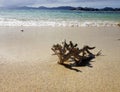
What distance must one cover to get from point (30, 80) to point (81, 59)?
6.46 ft

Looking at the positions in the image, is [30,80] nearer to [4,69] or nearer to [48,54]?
[4,69]

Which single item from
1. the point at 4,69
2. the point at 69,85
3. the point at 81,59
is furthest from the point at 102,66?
the point at 4,69

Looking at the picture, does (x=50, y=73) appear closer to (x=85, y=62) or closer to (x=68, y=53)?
(x=68, y=53)

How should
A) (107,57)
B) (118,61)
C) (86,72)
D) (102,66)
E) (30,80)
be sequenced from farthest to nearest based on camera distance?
1. (107,57)
2. (118,61)
3. (102,66)
4. (86,72)
5. (30,80)

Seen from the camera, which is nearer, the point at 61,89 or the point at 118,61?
the point at 61,89

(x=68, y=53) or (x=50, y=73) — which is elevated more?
(x=68, y=53)

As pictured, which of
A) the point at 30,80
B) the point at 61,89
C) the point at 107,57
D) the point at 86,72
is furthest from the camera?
the point at 107,57

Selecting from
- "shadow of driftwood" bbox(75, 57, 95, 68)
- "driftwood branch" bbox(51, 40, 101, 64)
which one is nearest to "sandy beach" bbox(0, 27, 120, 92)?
"shadow of driftwood" bbox(75, 57, 95, 68)

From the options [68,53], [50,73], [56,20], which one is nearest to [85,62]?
[68,53]

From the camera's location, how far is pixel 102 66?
24.4 ft

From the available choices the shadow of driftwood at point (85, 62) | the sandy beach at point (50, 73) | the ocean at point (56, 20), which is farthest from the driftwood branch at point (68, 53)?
the ocean at point (56, 20)

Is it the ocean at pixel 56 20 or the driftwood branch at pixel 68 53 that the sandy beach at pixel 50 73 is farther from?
the ocean at pixel 56 20

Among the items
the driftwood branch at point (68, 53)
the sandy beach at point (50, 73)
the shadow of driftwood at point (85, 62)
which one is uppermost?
the driftwood branch at point (68, 53)

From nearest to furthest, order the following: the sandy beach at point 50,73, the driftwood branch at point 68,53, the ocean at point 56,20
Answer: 1. the sandy beach at point 50,73
2. the driftwood branch at point 68,53
3. the ocean at point 56,20
